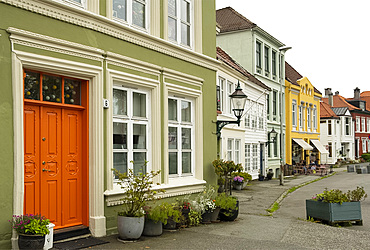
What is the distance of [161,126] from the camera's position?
1027cm

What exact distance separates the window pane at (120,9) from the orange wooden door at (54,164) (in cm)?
237

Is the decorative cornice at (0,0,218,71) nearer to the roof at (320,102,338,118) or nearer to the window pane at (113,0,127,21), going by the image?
the window pane at (113,0,127,21)

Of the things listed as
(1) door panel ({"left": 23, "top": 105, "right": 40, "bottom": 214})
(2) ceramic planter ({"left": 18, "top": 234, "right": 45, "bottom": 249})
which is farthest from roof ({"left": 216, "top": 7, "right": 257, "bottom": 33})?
(2) ceramic planter ({"left": 18, "top": 234, "right": 45, "bottom": 249})

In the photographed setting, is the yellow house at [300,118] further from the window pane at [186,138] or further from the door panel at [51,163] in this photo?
the door panel at [51,163]

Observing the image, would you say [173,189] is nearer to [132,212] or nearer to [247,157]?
[132,212]

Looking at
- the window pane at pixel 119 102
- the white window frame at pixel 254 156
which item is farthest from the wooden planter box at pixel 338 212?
the white window frame at pixel 254 156

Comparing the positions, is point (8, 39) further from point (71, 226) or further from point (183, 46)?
point (183, 46)

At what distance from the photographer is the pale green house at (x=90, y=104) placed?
703cm

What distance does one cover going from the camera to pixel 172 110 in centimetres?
1091

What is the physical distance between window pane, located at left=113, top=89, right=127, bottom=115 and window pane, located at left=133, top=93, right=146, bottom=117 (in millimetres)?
341

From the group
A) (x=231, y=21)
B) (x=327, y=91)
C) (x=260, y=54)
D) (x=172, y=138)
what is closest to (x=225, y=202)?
(x=172, y=138)

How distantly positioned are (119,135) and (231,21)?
23060mm

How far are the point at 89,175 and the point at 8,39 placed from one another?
9.65 ft

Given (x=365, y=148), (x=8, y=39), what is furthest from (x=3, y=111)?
(x=365, y=148)
